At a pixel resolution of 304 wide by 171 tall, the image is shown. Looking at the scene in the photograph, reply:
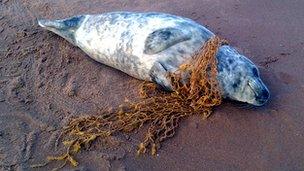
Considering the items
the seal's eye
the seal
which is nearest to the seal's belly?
the seal

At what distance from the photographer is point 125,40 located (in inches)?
191

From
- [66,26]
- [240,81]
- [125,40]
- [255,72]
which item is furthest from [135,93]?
[66,26]

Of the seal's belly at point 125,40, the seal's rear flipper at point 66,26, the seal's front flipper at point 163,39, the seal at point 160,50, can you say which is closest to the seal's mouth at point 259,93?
the seal at point 160,50

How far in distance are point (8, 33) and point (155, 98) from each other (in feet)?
7.33

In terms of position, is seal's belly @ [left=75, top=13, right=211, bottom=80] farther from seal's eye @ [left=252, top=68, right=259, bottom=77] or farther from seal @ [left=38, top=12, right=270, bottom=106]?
seal's eye @ [left=252, top=68, right=259, bottom=77]

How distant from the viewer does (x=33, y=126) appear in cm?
435

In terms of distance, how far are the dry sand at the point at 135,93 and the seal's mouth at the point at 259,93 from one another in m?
0.09

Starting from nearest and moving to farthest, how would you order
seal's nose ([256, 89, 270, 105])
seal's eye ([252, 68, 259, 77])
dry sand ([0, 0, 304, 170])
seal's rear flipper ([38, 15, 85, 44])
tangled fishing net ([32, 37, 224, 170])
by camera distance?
dry sand ([0, 0, 304, 170])
tangled fishing net ([32, 37, 224, 170])
seal's nose ([256, 89, 270, 105])
seal's eye ([252, 68, 259, 77])
seal's rear flipper ([38, 15, 85, 44])

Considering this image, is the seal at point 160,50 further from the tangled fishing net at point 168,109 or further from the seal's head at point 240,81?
the tangled fishing net at point 168,109

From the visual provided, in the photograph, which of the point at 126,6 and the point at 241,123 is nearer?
the point at 241,123

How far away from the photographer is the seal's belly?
4.67m

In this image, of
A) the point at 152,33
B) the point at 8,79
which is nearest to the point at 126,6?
the point at 152,33

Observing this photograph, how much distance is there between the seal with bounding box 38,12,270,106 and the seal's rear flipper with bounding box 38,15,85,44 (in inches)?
9.4

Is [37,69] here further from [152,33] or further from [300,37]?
[300,37]
